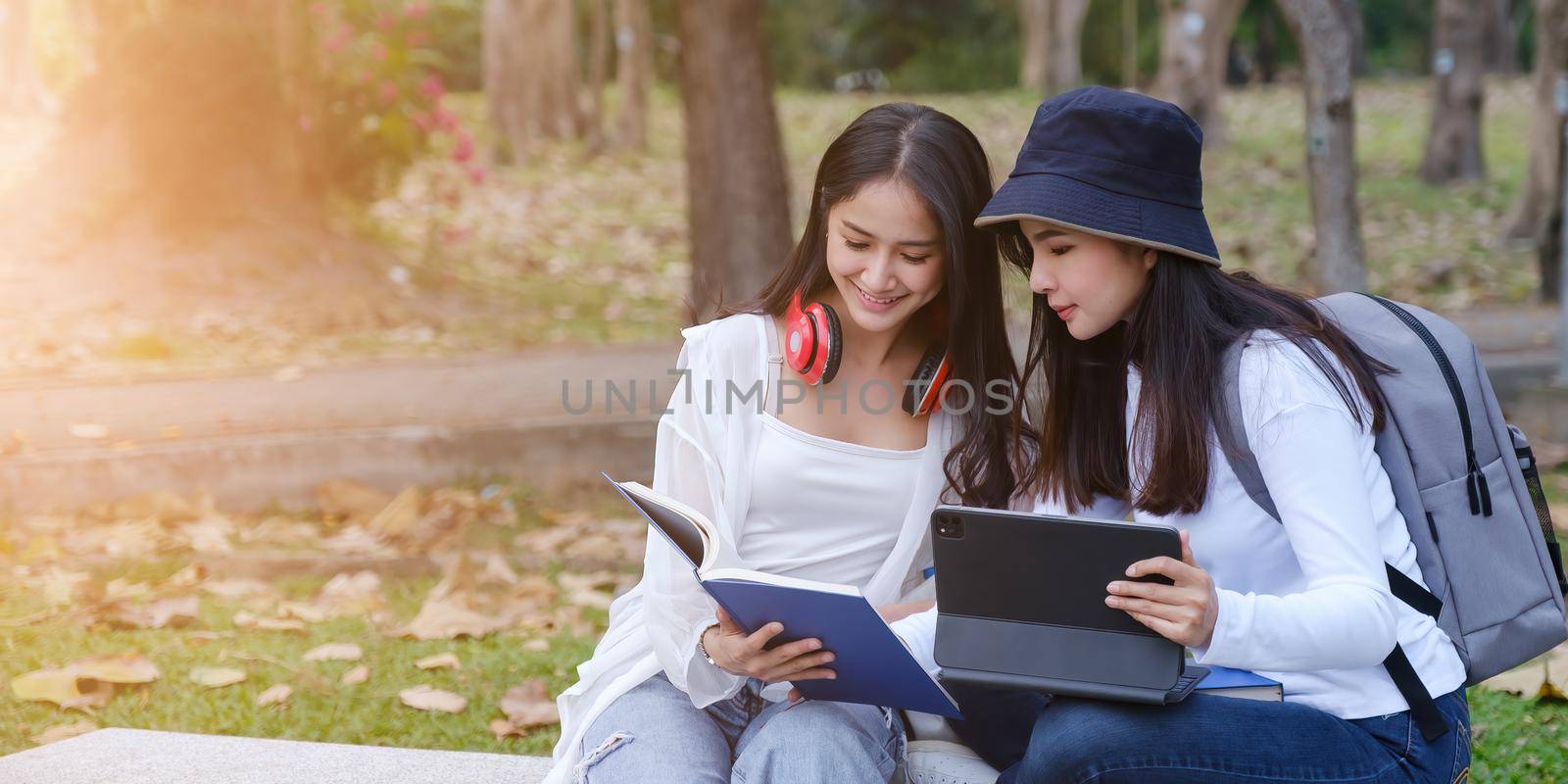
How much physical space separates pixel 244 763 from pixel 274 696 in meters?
0.88

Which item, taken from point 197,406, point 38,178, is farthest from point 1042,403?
point 38,178

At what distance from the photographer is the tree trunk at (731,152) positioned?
265 inches

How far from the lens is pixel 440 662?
165 inches

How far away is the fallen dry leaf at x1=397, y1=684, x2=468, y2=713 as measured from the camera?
3910mm

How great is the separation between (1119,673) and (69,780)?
7.29ft

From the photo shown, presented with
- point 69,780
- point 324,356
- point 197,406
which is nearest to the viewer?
point 69,780

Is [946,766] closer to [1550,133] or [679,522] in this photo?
[679,522]

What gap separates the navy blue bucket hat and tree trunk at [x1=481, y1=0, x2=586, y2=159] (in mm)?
15128

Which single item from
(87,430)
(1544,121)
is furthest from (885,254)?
(1544,121)

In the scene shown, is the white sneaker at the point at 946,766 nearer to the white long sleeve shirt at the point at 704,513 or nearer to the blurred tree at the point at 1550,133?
the white long sleeve shirt at the point at 704,513

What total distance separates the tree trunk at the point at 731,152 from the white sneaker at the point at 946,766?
4218 millimetres

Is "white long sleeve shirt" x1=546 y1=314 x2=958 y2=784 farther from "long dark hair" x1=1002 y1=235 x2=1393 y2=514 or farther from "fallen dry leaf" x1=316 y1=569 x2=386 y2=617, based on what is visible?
"fallen dry leaf" x1=316 y1=569 x2=386 y2=617

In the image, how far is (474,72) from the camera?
28.7 m

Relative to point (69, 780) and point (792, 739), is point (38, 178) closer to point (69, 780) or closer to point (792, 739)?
point (69, 780)
